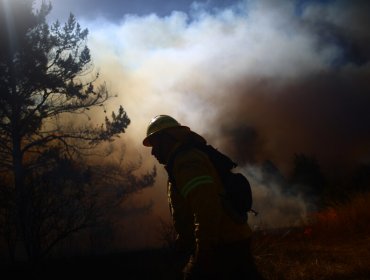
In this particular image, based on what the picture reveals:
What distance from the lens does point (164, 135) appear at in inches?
128

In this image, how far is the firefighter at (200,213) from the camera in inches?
110

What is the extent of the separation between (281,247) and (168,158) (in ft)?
22.6

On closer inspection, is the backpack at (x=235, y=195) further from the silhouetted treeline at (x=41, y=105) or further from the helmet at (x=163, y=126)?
the silhouetted treeline at (x=41, y=105)

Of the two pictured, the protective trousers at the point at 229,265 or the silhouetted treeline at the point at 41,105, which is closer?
the protective trousers at the point at 229,265

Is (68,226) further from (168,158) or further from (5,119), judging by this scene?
(5,119)

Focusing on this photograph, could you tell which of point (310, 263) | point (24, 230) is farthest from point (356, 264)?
point (24, 230)

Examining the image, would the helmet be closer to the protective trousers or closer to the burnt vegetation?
the protective trousers

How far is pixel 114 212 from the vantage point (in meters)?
15.6

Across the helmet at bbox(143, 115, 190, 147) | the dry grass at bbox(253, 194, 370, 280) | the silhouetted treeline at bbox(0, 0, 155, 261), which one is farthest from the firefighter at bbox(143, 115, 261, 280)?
the silhouetted treeline at bbox(0, 0, 155, 261)

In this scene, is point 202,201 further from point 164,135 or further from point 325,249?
point 325,249

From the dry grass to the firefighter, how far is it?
3895 mm

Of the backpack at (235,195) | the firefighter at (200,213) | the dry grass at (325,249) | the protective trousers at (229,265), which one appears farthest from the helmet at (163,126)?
the dry grass at (325,249)

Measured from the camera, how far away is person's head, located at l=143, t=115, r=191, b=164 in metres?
3.20

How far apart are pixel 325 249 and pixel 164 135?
7.31 metres
